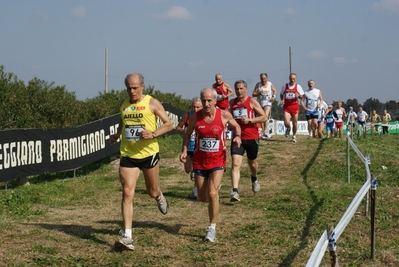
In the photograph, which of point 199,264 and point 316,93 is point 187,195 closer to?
point 199,264

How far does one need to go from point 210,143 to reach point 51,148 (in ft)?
22.2

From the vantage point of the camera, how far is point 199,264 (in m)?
7.11

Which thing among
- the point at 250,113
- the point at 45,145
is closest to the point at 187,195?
the point at 250,113

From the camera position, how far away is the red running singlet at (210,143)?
848 cm

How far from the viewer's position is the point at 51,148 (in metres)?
14.3

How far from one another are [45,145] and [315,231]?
7.44 metres

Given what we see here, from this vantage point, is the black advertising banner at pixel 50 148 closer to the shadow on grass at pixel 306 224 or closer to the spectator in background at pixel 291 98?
the spectator in background at pixel 291 98

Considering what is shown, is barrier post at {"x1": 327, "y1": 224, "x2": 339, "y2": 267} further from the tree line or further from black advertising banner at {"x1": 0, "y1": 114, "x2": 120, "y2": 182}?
the tree line

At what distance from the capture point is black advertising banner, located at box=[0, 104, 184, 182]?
12586 millimetres

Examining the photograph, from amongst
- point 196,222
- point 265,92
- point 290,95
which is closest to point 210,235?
point 196,222

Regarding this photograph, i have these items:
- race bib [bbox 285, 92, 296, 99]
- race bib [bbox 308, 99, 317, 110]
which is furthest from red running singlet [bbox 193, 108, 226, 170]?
race bib [bbox 308, 99, 317, 110]

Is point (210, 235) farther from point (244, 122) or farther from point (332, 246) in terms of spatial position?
point (332, 246)

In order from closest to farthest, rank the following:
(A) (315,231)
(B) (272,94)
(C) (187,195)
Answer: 1. (A) (315,231)
2. (C) (187,195)
3. (B) (272,94)

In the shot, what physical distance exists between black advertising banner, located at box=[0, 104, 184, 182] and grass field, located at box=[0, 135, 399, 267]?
1.44 ft
